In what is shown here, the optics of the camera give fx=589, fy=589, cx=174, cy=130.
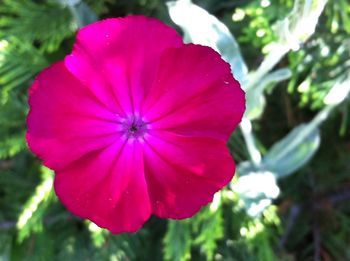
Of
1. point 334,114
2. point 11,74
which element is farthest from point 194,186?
point 334,114

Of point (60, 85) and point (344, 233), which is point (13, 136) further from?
point (344, 233)

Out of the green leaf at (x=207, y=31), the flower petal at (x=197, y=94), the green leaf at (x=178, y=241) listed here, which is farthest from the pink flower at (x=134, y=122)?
the green leaf at (x=178, y=241)

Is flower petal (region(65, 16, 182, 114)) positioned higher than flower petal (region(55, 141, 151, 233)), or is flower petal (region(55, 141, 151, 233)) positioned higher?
flower petal (region(65, 16, 182, 114))

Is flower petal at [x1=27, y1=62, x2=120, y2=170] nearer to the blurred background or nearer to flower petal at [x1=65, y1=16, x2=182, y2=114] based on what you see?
flower petal at [x1=65, y1=16, x2=182, y2=114]

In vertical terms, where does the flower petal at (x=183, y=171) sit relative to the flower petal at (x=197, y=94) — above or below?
below

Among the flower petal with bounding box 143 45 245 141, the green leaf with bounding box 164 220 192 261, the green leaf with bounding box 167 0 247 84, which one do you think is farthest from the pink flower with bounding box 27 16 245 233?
the green leaf with bounding box 164 220 192 261

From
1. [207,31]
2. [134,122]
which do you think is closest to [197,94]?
[134,122]

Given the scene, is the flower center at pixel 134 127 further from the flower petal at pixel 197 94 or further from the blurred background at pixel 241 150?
the blurred background at pixel 241 150
